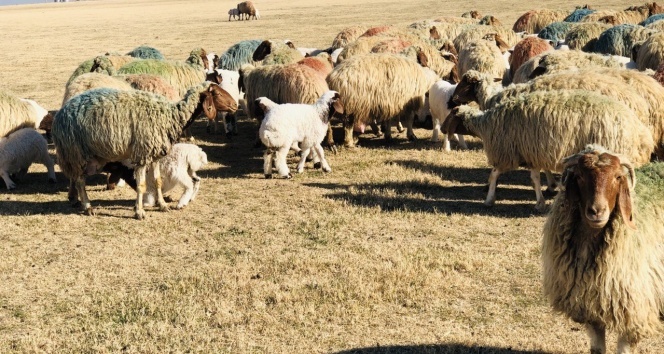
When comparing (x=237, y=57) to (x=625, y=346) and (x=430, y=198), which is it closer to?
(x=430, y=198)

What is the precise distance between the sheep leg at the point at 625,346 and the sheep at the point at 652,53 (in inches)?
367

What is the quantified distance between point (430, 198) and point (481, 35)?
10956mm

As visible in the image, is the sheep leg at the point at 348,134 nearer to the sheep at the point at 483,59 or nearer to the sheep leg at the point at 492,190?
Result: the sheep at the point at 483,59

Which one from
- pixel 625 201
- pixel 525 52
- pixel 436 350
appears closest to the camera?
pixel 625 201

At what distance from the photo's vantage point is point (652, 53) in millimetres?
13078

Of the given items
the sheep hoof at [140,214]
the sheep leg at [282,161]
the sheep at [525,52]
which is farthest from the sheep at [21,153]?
the sheep at [525,52]

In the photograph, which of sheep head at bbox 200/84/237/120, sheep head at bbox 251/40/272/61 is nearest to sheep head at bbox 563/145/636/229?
sheep head at bbox 200/84/237/120

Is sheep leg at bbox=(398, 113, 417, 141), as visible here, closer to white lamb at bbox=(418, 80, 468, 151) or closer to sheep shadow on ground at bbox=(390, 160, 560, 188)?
white lamb at bbox=(418, 80, 468, 151)

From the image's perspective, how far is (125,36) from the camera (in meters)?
44.2

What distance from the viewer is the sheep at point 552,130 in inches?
314

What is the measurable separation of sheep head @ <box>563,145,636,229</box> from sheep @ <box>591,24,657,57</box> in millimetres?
12229

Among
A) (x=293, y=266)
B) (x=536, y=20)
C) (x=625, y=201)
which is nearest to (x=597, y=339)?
(x=625, y=201)

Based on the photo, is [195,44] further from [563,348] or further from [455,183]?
[563,348]

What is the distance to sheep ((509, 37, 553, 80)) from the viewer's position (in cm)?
1495
